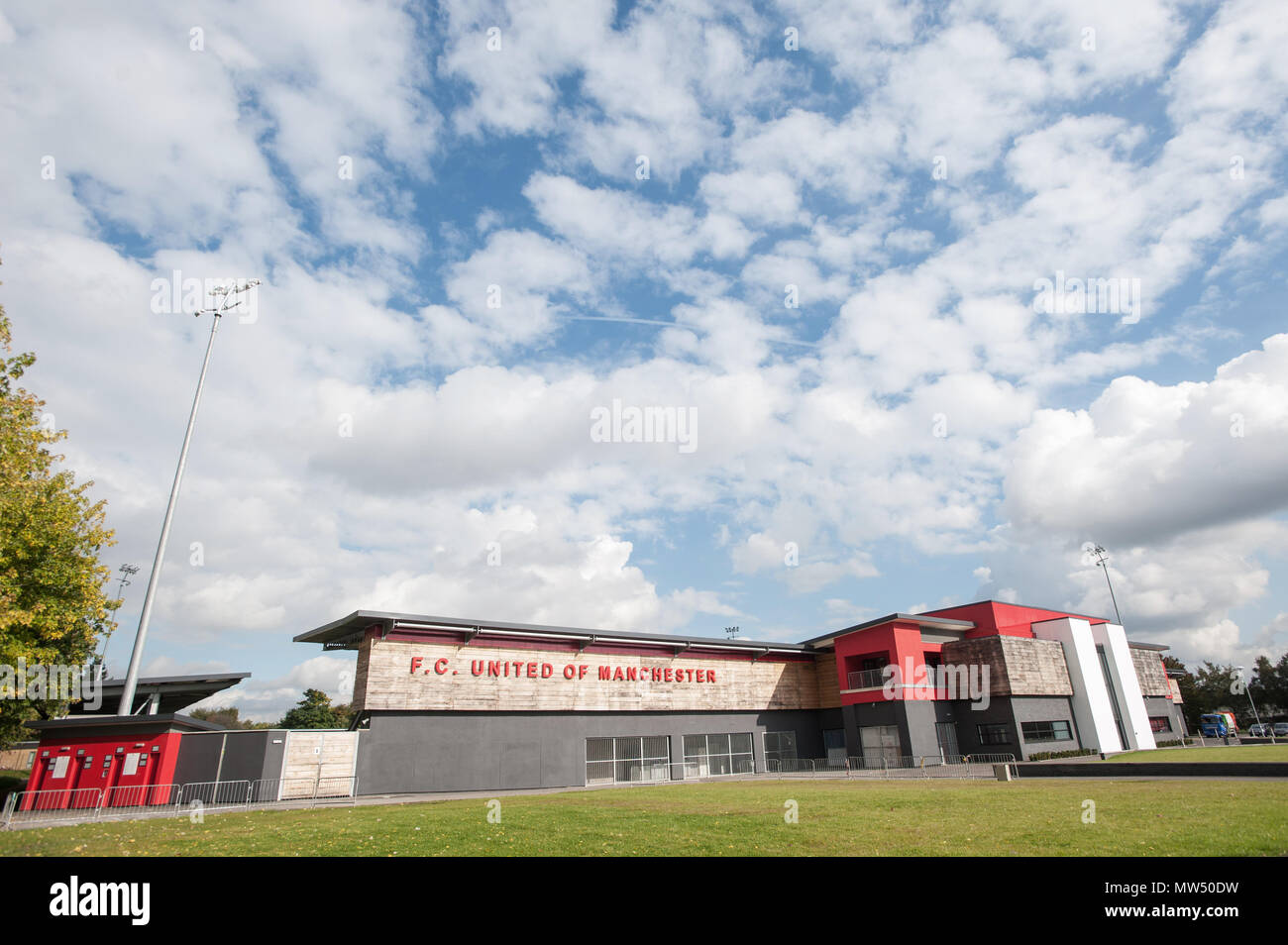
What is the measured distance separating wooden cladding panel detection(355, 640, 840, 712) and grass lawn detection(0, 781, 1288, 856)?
10.7m

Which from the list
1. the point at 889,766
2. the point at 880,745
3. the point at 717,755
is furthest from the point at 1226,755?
the point at 717,755

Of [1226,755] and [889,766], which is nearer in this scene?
[1226,755]

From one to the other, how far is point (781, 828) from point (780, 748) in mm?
32662

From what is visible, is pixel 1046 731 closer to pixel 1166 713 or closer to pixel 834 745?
pixel 834 745

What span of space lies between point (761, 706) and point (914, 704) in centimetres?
939

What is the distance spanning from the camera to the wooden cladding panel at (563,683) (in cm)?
3155

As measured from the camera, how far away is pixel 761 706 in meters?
43.3

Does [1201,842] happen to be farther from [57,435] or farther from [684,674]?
[57,435]

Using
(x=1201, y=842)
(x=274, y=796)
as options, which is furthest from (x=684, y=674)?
(x=1201, y=842)

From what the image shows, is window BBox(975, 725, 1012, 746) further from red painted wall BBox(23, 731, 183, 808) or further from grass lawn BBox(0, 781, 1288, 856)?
red painted wall BBox(23, 731, 183, 808)

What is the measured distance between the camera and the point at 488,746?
33312 mm

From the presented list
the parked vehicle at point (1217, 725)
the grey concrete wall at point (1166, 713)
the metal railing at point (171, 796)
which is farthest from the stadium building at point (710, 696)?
the parked vehicle at point (1217, 725)

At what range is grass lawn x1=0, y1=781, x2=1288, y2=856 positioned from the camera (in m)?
10.7

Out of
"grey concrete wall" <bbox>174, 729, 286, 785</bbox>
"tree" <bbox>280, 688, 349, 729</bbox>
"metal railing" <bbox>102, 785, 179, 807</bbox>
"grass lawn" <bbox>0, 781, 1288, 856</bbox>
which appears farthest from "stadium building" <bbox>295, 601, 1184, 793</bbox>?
"tree" <bbox>280, 688, 349, 729</bbox>
